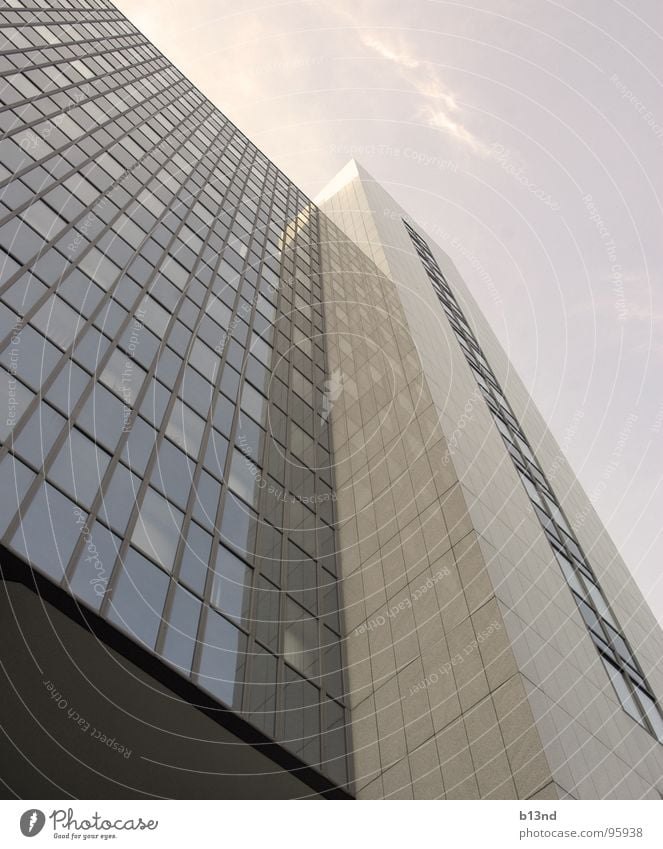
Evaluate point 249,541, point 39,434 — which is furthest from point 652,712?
point 39,434

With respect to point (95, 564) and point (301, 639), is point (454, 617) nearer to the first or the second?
point (301, 639)

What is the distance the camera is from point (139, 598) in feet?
45.9

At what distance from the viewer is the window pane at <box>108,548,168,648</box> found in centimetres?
1331

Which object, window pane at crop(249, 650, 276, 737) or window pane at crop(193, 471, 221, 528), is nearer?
window pane at crop(249, 650, 276, 737)

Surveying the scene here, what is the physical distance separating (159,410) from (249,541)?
4.11 meters

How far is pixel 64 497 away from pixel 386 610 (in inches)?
324

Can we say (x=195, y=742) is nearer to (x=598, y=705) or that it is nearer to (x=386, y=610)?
(x=386, y=610)

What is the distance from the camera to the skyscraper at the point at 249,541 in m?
13.0

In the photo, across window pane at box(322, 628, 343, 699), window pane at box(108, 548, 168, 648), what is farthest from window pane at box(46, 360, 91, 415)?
window pane at box(322, 628, 343, 699)

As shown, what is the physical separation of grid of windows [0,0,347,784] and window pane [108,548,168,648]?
1.8 inches

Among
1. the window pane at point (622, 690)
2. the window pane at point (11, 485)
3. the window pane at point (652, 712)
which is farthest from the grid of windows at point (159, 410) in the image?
the window pane at point (652, 712)

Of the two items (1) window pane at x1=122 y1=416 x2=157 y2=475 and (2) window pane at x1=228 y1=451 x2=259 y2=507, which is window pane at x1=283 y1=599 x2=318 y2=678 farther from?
(1) window pane at x1=122 y1=416 x2=157 y2=475

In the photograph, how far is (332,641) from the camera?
717 inches

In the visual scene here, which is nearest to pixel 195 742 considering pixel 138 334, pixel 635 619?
pixel 138 334
